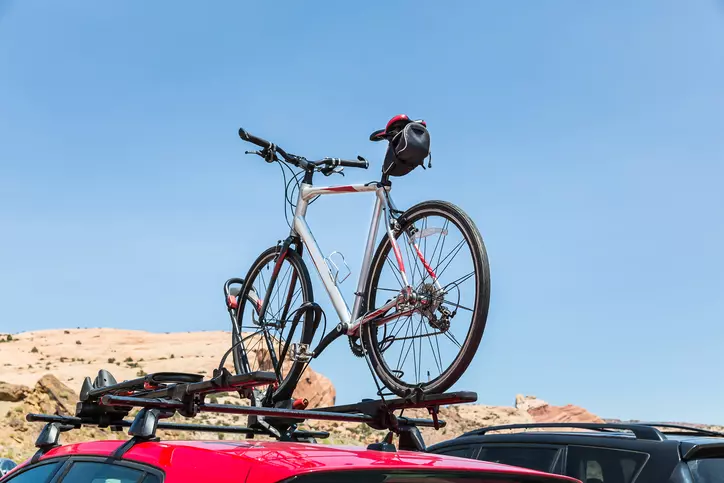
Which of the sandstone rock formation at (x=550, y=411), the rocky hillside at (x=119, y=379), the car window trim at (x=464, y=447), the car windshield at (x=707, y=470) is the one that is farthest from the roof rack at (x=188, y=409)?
the sandstone rock formation at (x=550, y=411)

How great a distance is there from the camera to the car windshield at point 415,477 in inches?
109

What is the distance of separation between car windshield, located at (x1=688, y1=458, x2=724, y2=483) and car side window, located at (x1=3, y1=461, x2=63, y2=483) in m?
3.63

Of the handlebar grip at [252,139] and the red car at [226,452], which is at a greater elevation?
the handlebar grip at [252,139]

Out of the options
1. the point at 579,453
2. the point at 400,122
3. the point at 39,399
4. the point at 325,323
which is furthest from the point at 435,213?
the point at 39,399

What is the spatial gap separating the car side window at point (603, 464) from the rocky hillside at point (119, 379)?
2440mm

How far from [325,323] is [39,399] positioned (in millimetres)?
22255

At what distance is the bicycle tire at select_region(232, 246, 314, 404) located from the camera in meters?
6.45

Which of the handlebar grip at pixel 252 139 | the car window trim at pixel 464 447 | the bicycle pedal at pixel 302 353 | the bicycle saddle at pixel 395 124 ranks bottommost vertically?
the car window trim at pixel 464 447

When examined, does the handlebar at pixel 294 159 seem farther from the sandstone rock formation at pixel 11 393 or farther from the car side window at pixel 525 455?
the sandstone rock formation at pixel 11 393

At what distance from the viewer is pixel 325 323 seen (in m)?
6.42

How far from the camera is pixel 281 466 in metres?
2.75

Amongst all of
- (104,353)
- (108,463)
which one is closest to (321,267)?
(108,463)

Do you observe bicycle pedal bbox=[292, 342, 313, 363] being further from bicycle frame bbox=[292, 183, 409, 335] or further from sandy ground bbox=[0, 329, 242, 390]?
sandy ground bbox=[0, 329, 242, 390]

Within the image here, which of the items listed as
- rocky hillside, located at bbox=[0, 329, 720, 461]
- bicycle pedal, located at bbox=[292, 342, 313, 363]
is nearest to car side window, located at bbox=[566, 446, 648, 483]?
bicycle pedal, located at bbox=[292, 342, 313, 363]
